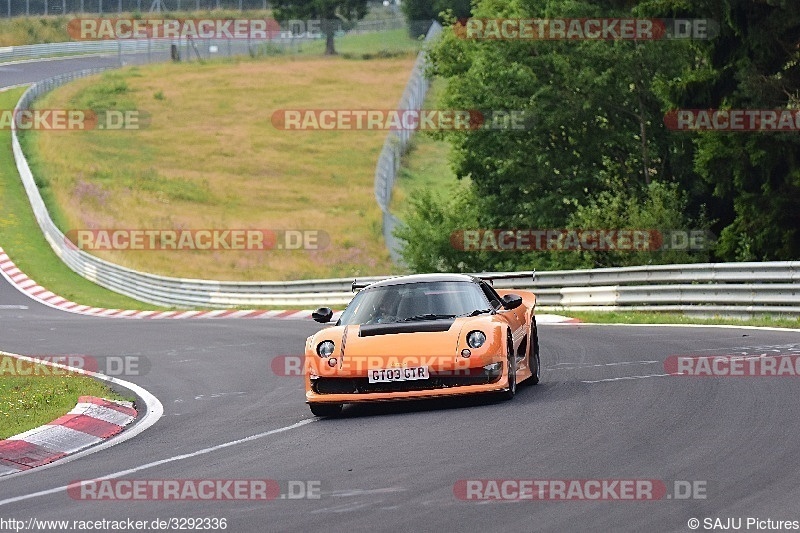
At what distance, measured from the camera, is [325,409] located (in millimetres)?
12633

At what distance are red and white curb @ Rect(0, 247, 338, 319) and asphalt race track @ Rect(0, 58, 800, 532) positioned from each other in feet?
55.0

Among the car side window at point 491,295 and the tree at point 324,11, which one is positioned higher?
the tree at point 324,11

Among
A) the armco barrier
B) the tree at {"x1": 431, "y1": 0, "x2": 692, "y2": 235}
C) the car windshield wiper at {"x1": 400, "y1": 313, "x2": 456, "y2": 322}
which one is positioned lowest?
the armco barrier

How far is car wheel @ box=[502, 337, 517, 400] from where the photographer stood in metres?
12.5

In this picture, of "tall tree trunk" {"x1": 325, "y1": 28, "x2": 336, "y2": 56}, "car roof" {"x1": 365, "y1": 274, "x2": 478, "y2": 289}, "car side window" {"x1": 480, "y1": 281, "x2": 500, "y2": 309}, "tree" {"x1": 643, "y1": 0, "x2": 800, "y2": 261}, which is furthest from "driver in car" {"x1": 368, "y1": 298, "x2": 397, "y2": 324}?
"tall tree trunk" {"x1": 325, "y1": 28, "x2": 336, "y2": 56}

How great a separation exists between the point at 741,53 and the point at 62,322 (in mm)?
15086

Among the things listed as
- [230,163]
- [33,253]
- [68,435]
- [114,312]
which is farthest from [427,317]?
[230,163]

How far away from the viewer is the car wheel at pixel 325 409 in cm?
1259

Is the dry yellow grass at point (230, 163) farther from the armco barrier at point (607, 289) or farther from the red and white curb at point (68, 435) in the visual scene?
the red and white curb at point (68, 435)

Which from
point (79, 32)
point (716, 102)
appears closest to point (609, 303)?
point (716, 102)

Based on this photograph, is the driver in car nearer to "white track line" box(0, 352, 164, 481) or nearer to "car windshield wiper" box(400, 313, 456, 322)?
"car windshield wiper" box(400, 313, 456, 322)

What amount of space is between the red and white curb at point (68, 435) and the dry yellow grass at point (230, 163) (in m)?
32.6

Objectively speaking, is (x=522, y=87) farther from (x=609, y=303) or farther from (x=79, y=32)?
(x=79, y=32)

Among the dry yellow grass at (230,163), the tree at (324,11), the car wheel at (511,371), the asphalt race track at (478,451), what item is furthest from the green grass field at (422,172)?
the car wheel at (511,371)
